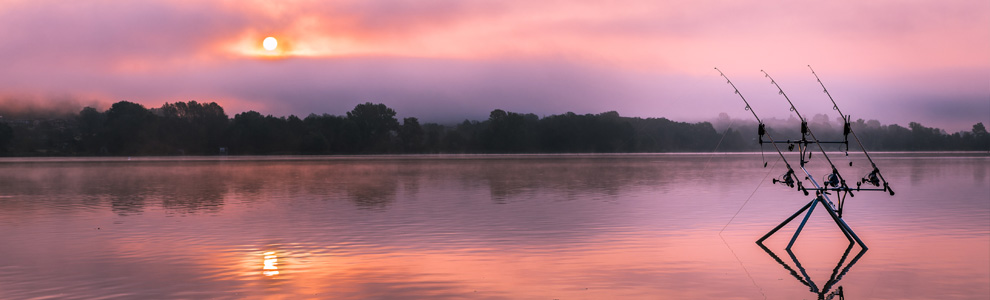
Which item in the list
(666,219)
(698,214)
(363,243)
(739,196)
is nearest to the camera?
(363,243)

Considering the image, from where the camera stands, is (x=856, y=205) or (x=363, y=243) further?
(x=856, y=205)

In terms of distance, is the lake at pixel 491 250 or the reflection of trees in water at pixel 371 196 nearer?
the lake at pixel 491 250

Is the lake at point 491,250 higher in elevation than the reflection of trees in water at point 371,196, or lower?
higher

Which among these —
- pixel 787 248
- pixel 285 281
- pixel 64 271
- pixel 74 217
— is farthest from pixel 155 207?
pixel 787 248

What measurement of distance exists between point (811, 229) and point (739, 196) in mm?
17778

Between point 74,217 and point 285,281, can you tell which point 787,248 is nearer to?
point 285,281

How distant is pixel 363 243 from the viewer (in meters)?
24.1

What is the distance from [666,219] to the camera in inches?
1224

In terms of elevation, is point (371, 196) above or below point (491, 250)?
below

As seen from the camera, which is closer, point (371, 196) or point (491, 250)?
point (491, 250)

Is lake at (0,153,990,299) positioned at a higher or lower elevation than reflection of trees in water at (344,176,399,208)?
higher

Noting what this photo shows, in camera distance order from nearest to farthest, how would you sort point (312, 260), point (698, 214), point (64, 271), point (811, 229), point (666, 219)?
point (64, 271), point (312, 260), point (811, 229), point (666, 219), point (698, 214)

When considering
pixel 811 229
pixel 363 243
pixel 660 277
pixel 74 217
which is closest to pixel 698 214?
pixel 811 229

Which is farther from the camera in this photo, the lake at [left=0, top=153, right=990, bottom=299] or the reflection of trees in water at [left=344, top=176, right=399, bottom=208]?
the reflection of trees in water at [left=344, top=176, right=399, bottom=208]
